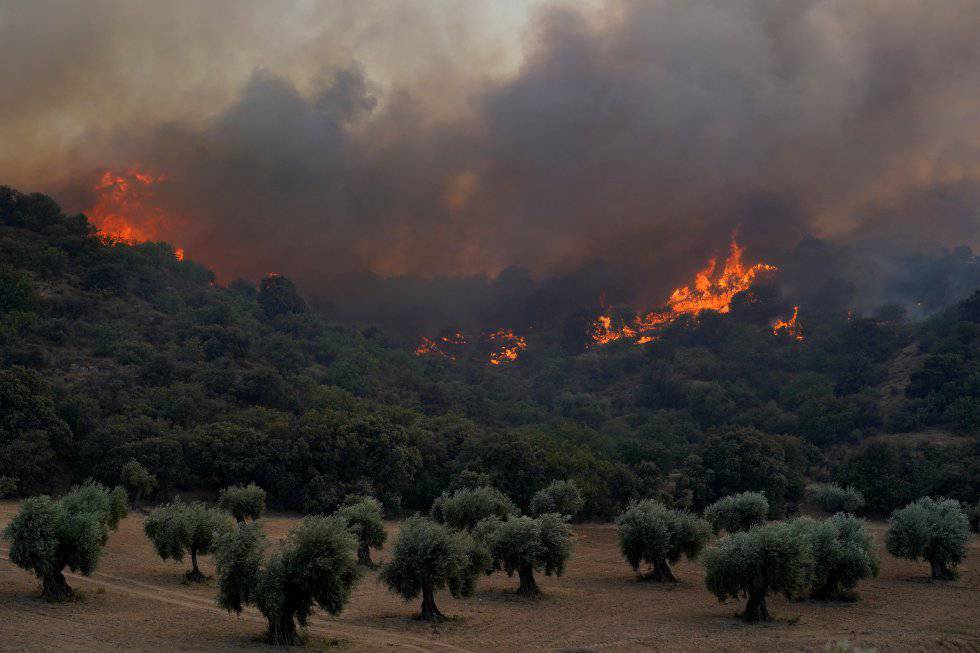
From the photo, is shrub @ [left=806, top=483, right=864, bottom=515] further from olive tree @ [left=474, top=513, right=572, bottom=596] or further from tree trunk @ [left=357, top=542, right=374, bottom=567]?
tree trunk @ [left=357, top=542, right=374, bottom=567]

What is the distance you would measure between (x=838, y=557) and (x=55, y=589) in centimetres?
3875

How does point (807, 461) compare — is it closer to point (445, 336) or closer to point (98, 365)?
point (98, 365)

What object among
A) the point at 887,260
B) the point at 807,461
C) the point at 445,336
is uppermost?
the point at 887,260

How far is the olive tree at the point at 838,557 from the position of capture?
1539 inches

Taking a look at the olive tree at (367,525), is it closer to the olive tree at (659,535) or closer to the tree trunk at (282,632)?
the olive tree at (659,535)

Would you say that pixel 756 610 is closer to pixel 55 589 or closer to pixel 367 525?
pixel 367 525

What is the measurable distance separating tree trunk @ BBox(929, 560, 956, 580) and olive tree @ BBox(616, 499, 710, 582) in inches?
609

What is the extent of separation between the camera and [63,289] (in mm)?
117375

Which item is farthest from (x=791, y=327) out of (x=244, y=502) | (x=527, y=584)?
(x=527, y=584)

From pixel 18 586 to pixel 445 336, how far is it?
543 feet

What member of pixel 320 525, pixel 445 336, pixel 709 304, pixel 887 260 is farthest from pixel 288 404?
pixel 887 260

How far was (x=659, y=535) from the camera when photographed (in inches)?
1781

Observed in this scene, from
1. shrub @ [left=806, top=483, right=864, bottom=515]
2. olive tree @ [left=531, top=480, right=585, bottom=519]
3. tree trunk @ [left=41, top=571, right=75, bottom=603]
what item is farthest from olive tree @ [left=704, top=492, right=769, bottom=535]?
tree trunk @ [left=41, top=571, right=75, bottom=603]

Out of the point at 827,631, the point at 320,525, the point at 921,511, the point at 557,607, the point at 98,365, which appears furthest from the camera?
the point at 98,365
